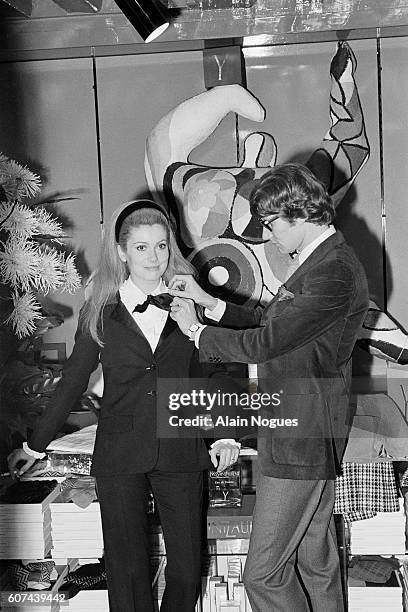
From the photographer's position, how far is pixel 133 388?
1.54 metres

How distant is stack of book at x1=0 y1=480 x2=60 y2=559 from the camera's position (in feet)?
5.30

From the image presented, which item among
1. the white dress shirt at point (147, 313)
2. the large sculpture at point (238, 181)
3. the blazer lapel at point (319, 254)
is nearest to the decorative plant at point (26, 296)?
the white dress shirt at point (147, 313)

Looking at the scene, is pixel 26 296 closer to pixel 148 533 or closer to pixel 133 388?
pixel 133 388

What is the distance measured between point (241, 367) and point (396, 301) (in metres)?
0.32

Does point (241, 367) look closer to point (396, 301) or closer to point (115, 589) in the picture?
point (396, 301)

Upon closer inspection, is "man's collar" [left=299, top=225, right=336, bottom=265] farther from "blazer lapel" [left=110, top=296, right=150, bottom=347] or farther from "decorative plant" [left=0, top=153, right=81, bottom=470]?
"decorative plant" [left=0, top=153, right=81, bottom=470]

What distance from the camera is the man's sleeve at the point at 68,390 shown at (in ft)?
5.10

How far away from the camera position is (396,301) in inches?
62.1

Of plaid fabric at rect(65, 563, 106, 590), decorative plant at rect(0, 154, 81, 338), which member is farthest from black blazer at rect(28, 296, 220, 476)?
plaid fabric at rect(65, 563, 106, 590)

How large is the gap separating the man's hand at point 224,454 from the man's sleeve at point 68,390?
26cm

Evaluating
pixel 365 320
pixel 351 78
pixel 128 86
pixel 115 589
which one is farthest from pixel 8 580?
pixel 351 78

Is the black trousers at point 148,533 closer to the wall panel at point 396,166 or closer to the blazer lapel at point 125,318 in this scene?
the blazer lapel at point 125,318

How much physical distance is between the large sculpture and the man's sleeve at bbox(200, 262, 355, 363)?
0.29ft

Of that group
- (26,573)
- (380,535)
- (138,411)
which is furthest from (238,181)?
(26,573)
